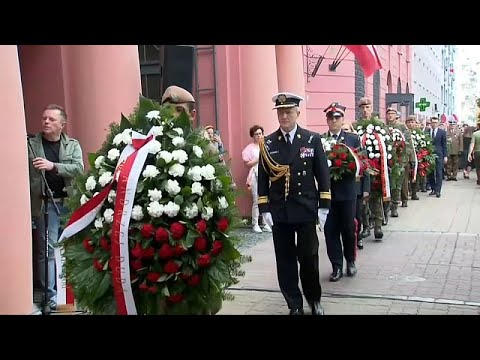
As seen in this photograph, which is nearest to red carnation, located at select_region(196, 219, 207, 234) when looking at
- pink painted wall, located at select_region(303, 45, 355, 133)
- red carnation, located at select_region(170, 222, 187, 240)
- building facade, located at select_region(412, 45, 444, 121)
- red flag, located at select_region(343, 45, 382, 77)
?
red carnation, located at select_region(170, 222, 187, 240)

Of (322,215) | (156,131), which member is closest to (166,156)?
(156,131)

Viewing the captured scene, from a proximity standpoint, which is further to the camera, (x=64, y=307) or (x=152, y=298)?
(x=64, y=307)

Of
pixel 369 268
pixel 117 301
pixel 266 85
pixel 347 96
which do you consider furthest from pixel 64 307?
pixel 347 96

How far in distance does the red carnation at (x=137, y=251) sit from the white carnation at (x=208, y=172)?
60cm

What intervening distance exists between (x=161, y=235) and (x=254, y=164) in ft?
23.5

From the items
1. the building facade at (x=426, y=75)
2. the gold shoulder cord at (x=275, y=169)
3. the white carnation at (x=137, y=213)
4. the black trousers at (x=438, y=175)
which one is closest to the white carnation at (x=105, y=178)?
the white carnation at (x=137, y=213)

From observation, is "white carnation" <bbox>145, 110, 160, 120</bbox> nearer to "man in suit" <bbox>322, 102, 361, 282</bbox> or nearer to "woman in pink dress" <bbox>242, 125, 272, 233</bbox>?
"man in suit" <bbox>322, 102, 361, 282</bbox>

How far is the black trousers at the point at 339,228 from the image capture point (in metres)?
6.70

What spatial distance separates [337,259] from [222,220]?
11.2 feet

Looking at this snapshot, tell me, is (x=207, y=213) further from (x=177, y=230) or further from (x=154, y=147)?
(x=154, y=147)

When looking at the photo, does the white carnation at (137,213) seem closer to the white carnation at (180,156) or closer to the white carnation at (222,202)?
the white carnation at (180,156)

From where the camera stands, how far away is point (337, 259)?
22.2 ft

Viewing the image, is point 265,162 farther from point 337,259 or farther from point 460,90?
point 460,90

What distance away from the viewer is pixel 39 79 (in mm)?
7770
